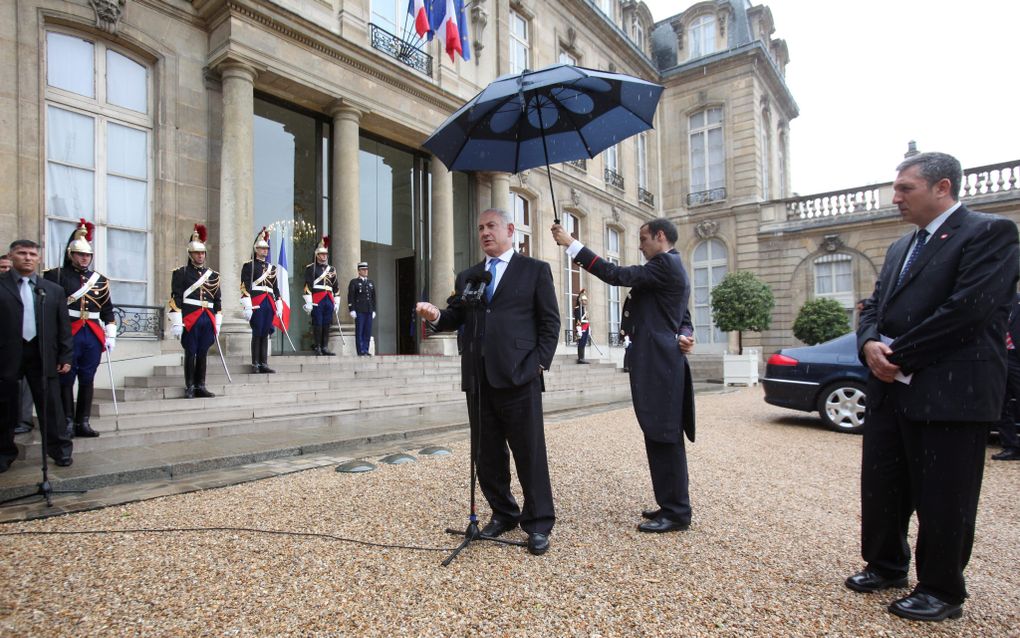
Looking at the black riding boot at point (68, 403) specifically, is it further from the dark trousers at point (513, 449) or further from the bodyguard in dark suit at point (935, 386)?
the bodyguard in dark suit at point (935, 386)

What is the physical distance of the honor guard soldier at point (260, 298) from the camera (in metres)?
7.85

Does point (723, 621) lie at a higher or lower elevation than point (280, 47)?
lower

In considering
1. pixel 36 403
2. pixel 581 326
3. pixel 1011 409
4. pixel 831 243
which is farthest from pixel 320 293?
pixel 831 243

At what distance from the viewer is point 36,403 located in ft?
14.8

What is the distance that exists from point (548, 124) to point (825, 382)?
543cm

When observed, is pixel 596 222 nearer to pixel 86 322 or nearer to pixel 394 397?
pixel 394 397

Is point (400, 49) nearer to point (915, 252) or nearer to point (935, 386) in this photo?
point (915, 252)

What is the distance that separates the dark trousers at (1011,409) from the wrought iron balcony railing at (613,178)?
16.3 m

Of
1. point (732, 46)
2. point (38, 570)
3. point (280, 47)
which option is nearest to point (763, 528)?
point (38, 570)

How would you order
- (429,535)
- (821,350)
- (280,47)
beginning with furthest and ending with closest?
(280,47) → (821,350) → (429,535)

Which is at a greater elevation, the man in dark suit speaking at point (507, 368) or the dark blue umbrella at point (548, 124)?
the dark blue umbrella at point (548, 124)

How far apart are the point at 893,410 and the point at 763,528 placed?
3.80 ft

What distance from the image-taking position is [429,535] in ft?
10.3

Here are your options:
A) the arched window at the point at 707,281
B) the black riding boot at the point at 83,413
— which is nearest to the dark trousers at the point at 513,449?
the black riding boot at the point at 83,413
